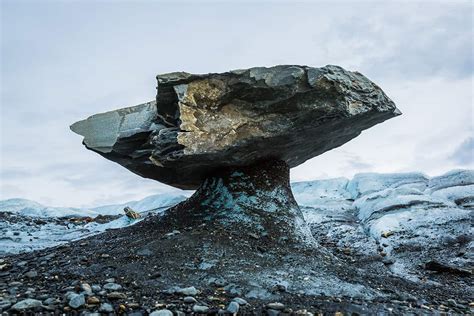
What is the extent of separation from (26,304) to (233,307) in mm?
2402

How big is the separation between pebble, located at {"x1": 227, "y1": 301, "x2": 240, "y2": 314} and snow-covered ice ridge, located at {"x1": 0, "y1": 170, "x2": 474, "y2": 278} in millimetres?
5156

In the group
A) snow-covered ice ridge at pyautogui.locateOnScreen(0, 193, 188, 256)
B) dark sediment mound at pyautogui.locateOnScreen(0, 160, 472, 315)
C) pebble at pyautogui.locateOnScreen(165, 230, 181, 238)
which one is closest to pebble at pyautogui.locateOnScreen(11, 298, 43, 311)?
dark sediment mound at pyautogui.locateOnScreen(0, 160, 472, 315)

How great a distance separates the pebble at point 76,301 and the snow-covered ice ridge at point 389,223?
6.32 meters

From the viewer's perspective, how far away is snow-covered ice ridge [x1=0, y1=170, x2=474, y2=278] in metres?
11.0

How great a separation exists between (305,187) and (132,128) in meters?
12.7

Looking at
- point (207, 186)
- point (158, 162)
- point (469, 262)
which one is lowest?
point (469, 262)

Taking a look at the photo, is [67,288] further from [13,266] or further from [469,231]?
[469,231]

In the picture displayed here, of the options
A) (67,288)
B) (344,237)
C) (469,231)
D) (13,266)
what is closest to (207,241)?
(67,288)

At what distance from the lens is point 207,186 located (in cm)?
1016

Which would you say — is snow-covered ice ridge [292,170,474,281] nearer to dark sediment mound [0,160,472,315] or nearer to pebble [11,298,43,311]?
dark sediment mound [0,160,472,315]

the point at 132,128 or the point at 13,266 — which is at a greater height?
the point at 132,128

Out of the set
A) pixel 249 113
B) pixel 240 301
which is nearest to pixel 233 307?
pixel 240 301

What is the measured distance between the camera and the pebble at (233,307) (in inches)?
228

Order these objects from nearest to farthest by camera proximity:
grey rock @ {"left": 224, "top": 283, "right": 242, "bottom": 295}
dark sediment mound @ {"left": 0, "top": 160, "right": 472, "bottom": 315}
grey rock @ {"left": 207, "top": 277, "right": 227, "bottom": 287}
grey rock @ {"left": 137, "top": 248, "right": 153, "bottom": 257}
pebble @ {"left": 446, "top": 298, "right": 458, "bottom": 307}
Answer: dark sediment mound @ {"left": 0, "top": 160, "right": 472, "bottom": 315} → grey rock @ {"left": 224, "top": 283, "right": 242, "bottom": 295} → grey rock @ {"left": 207, "top": 277, "right": 227, "bottom": 287} → pebble @ {"left": 446, "top": 298, "right": 458, "bottom": 307} → grey rock @ {"left": 137, "top": 248, "right": 153, "bottom": 257}
